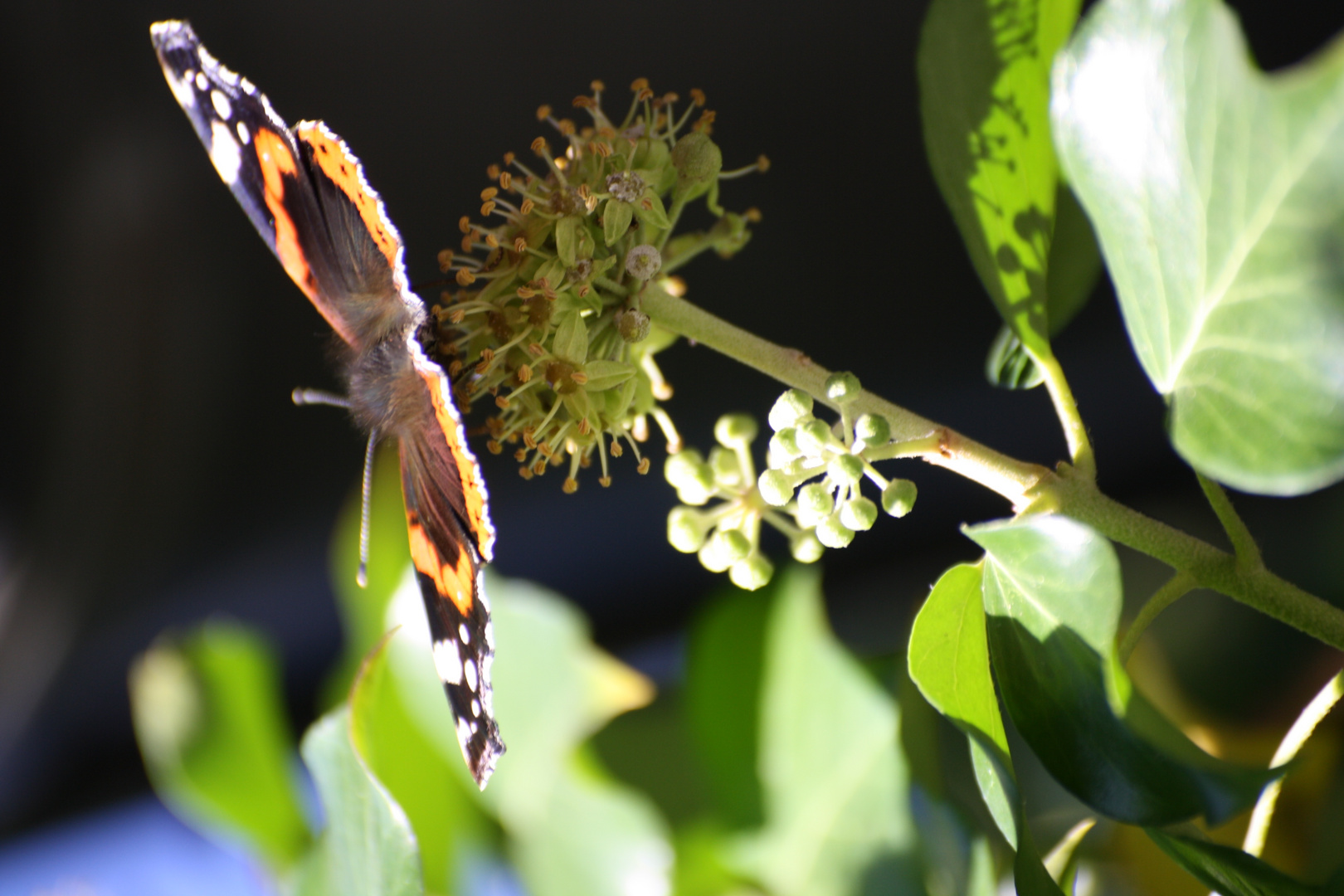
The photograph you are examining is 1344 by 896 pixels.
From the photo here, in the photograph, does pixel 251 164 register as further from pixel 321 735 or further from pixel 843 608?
pixel 843 608

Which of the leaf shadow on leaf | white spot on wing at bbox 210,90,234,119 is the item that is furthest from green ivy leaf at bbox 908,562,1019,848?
white spot on wing at bbox 210,90,234,119

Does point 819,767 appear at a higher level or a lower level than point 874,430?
lower

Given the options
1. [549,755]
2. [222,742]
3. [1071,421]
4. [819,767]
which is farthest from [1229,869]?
[222,742]

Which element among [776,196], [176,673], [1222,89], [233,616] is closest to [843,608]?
[776,196]

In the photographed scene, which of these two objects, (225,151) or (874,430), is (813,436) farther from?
(225,151)

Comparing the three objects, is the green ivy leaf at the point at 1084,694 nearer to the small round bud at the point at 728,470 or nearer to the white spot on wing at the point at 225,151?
the small round bud at the point at 728,470

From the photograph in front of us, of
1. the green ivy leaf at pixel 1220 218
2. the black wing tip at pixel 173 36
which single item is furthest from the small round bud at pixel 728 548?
the black wing tip at pixel 173 36
